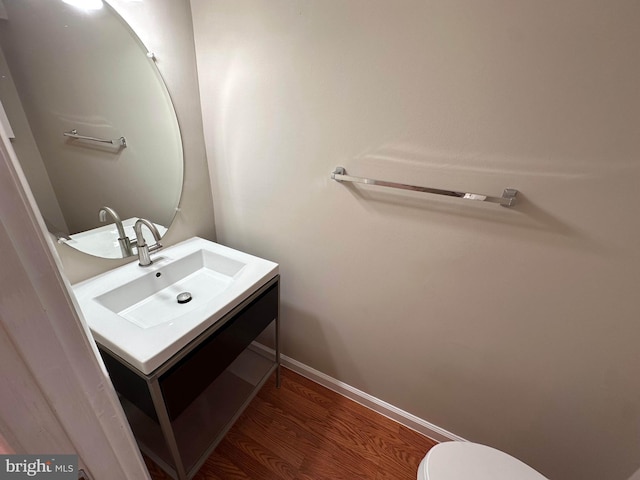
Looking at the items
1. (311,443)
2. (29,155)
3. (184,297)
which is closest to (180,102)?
(29,155)

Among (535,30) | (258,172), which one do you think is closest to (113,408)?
(258,172)

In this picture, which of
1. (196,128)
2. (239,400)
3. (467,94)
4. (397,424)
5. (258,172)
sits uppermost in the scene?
(467,94)

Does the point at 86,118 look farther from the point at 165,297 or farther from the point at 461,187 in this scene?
the point at 461,187

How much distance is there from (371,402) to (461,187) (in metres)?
1.16

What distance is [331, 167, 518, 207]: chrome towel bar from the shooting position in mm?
784

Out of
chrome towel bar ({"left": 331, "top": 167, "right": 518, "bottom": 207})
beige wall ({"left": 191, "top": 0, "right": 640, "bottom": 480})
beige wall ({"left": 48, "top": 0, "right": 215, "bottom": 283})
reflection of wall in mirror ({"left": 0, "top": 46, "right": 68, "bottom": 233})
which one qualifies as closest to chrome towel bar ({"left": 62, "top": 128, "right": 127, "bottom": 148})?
reflection of wall in mirror ({"left": 0, "top": 46, "right": 68, "bottom": 233})

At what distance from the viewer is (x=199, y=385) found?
890mm

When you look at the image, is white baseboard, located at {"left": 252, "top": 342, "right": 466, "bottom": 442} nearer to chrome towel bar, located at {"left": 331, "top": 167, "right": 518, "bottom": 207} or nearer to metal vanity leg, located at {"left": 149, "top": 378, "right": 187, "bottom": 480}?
metal vanity leg, located at {"left": 149, "top": 378, "right": 187, "bottom": 480}

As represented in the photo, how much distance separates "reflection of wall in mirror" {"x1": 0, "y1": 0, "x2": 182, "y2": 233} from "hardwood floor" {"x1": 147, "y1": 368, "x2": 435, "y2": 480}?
1.11 meters

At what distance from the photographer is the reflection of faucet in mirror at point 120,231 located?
1.03 meters

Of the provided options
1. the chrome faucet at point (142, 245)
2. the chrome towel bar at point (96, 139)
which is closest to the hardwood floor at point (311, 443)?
the chrome faucet at point (142, 245)

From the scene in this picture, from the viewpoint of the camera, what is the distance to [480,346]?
1.01 m

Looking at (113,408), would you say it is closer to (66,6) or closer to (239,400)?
(239,400)

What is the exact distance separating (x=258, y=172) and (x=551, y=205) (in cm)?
108
